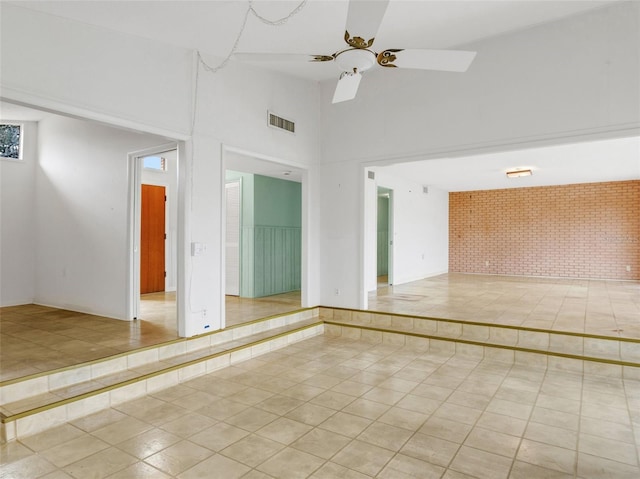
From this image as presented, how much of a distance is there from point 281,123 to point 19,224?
4.48 meters

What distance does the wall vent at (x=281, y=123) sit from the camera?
5.38 m

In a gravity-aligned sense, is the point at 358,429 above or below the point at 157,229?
below

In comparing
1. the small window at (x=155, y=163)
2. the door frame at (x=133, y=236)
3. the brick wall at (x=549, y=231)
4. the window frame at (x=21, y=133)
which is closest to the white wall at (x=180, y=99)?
the door frame at (x=133, y=236)

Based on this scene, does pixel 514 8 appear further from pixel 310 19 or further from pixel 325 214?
pixel 325 214

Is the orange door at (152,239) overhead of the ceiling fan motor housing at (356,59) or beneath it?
beneath

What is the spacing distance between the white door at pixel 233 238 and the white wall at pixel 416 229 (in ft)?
8.42

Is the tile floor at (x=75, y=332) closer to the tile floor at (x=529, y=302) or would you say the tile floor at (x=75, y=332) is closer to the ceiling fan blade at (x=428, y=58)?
the tile floor at (x=529, y=302)

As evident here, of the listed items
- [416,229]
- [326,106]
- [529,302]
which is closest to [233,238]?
[326,106]

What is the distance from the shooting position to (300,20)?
392 centimetres

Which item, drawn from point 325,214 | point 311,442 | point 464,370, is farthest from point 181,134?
point 464,370

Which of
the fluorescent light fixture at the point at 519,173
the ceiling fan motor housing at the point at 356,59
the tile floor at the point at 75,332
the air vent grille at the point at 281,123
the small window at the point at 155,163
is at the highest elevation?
the air vent grille at the point at 281,123

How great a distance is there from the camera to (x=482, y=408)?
3.07m

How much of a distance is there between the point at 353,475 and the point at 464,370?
7.22 ft

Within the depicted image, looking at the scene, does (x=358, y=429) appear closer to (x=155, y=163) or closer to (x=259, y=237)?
(x=259, y=237)
